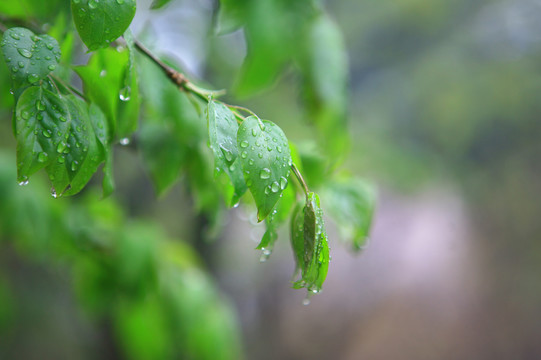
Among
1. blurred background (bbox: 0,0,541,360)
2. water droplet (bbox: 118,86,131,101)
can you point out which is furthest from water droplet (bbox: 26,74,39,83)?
blurred background (bbox: 0,0,541,360)

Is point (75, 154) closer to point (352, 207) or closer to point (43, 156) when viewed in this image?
point (43, 156)

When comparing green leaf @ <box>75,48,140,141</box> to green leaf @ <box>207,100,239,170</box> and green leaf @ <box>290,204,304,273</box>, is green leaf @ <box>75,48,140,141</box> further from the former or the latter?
green leaf @ <box>290,204,304,273</box>

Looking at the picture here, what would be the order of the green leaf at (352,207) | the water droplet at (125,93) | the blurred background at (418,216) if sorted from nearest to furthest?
the water droplet at (125,93) < the green leaf at (352,207) < the blurred background at (418,216)

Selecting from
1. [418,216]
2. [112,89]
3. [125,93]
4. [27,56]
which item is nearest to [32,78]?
[27,56]

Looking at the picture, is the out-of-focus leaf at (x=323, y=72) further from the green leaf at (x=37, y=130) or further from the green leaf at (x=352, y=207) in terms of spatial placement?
the green leaf at (x=37, y=130)

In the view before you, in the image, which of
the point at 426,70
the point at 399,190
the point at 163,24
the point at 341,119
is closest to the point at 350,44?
the point at 426,70

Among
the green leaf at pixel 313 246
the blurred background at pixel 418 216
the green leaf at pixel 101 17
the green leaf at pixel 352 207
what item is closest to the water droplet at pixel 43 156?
the green leaf at pixel 101 17

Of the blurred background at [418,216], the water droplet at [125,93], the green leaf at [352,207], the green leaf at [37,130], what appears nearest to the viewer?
the green leaf at [37,130]
